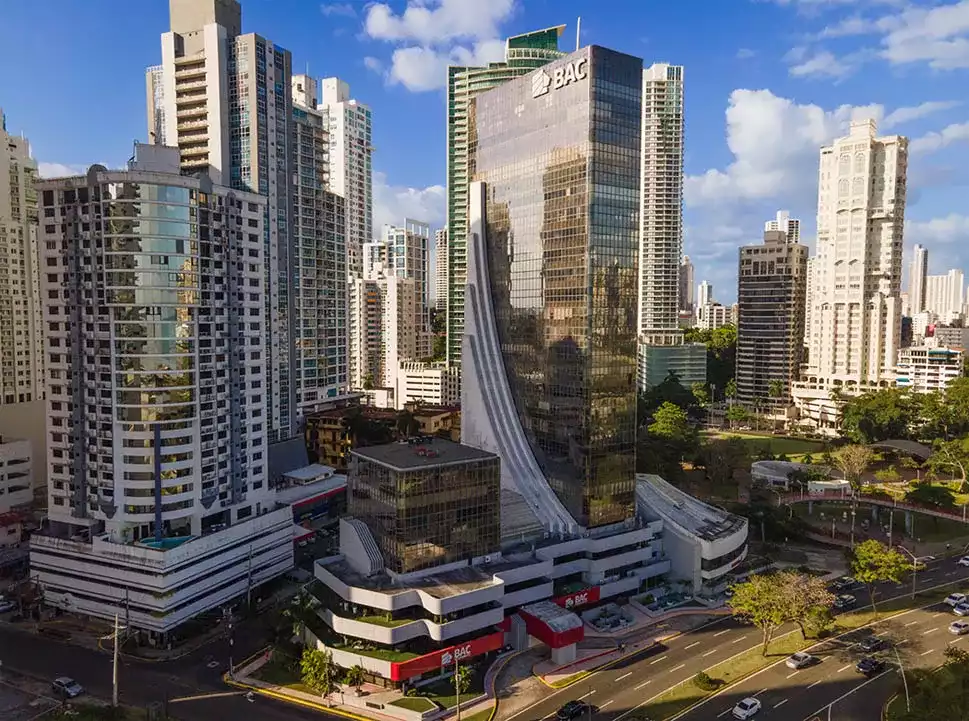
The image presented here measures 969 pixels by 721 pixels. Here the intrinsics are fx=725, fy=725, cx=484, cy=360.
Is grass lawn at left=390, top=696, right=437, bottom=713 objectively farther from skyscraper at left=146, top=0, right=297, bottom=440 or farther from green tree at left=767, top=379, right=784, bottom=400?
green tree at left=767, top=379, right=784, bottom=400

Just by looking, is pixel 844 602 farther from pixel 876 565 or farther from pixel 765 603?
pixel 765 603

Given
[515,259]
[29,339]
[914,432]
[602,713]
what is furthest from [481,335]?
[914,432]

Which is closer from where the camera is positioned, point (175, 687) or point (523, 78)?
point (175, 687)

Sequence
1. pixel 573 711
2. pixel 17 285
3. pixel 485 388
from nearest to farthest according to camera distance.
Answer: pixel 573 711 → pixel 485 388 → pixel 17 285

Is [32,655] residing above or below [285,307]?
below

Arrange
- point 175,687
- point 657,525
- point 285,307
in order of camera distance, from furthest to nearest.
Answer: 1. point 285,307
2. point 657,525
3. point 175,687

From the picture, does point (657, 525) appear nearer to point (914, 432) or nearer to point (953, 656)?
point (953, 656)

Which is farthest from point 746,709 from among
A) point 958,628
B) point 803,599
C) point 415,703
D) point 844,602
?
point 958,628
